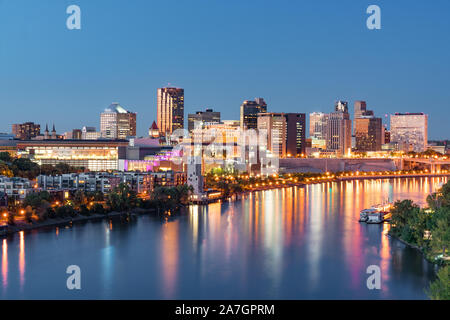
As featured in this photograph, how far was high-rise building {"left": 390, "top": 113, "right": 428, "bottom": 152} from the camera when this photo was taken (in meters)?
46.1

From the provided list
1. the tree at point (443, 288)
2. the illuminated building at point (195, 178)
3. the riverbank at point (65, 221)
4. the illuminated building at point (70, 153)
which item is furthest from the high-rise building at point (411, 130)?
the tree at point (443, 288)

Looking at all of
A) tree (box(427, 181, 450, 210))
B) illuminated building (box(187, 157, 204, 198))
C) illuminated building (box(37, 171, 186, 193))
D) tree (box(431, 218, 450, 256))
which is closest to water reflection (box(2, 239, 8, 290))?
illuminated building (box(37, 171, 186, 193))

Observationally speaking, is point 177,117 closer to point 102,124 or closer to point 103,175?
point 102,124

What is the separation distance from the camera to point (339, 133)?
40156 mm

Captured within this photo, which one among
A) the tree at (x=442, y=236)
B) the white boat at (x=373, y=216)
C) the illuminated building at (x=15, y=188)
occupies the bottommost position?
the white boat at (x=373, y=216)

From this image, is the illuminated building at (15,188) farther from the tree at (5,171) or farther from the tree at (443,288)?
the tree at (443,288)

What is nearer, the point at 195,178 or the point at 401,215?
the point at 401,215

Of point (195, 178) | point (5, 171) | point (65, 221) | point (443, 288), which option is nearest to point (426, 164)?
point (195, 178)

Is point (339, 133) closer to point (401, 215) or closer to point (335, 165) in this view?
point (335, 165)

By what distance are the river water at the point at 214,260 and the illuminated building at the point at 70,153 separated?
12766mm

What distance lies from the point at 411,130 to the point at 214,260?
4212 centimetres

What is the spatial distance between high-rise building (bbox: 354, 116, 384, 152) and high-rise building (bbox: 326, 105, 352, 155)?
3211 millimetres

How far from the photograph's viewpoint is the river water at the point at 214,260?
634cm

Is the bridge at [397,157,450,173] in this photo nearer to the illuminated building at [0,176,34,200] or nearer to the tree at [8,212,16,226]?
the illuminated building at [0,176,34,200]
